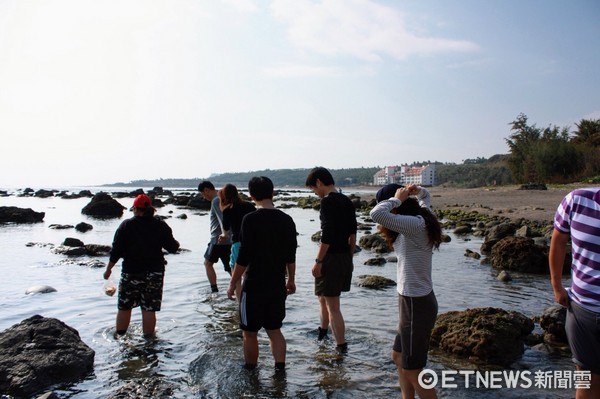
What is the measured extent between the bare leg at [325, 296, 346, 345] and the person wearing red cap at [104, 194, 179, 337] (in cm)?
230

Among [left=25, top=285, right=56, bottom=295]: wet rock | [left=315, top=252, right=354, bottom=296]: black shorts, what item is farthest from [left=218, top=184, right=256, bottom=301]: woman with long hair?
[left=25, top=285, right=56, bottom=295]: wet rock

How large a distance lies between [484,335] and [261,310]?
9.72ft

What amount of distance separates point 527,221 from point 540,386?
1896 cm

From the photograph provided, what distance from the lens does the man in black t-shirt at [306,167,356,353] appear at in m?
6.22

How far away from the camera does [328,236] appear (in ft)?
20.4

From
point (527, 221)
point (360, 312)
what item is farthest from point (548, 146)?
point (360, 312)

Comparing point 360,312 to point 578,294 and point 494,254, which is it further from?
point 494,254

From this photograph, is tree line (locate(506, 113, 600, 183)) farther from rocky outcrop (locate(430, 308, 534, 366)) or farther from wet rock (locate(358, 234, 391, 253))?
rocky outcrop (locate(430, 308, 534, 366))

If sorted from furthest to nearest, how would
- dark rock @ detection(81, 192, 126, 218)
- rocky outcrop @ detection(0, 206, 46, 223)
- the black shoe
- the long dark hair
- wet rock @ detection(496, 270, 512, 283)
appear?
dark rock @ detection(81, 192, 126, 218)
rocky outcrop @ detection(0, 206, 46, 223)
wet rock @ detection(496, 270, 512, 283)
the black shoe
the long dark hair

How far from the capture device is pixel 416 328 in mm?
4086

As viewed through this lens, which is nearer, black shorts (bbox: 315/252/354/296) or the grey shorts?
the grey shorts

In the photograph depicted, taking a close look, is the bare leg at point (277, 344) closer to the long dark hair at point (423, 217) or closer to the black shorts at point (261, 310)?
the black shorts at point (261, 310)

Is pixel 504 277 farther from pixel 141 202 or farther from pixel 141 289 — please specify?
pixel 141 202

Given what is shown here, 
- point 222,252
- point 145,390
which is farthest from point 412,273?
point 222,252
